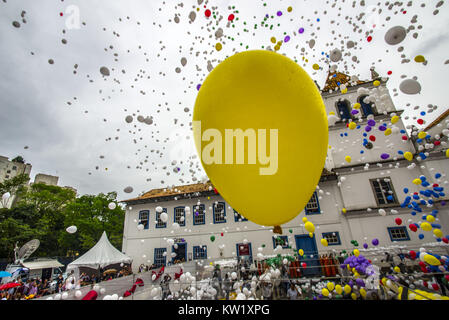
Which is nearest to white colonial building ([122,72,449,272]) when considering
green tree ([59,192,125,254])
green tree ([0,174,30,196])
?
green tree ([59,192,125,254])

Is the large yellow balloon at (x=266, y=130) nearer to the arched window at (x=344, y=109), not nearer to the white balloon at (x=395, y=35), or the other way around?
the white balloon at (x=395, y=35)

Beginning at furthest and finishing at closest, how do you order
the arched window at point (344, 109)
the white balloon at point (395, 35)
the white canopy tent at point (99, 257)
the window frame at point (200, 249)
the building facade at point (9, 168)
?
the building facade at point (9, 168), the window frame at point (200, 249), the arched window at point (344, 109), the white canopy tent at point (99, 257), the white balloon at point (395, 35)

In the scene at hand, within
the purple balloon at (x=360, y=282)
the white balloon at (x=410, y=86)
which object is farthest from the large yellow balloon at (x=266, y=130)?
the purple balloon at (x=360, y=282)

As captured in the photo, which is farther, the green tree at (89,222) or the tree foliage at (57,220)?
the green tree at (89,222)

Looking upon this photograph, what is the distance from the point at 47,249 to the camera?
25062 mm

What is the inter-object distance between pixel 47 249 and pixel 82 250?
443 centimetres

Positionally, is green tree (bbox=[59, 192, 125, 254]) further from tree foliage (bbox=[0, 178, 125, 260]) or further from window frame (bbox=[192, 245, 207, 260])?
window frame (bbox=[192, 245, 207, 260])

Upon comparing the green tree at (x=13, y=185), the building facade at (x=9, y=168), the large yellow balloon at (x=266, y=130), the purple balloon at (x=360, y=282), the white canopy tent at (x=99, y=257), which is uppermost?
the building facade at (x=9, y=168)

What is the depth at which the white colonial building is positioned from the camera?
32.3 feet

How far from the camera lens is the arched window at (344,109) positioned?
12133 mm

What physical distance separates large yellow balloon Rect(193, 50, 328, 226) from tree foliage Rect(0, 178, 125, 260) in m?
28.6

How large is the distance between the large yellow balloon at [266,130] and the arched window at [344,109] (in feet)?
39.4

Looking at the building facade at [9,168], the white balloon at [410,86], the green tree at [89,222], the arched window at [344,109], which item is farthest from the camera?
the building facade at [9,168]
